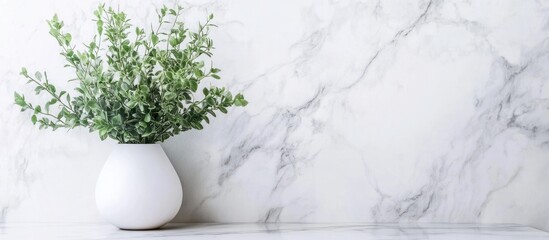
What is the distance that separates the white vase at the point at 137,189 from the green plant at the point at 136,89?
37 millimetres

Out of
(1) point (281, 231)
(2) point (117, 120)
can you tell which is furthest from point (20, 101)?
(1) point (281, 231)

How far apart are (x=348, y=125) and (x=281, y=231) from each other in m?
0.25

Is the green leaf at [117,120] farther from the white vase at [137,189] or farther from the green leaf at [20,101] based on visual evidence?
the green leaf at [20,101]

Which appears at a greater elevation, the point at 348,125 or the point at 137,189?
the point at 348,125

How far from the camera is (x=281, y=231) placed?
1.21 meters

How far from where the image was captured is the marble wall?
4.26 ft

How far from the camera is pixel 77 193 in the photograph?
1345mm

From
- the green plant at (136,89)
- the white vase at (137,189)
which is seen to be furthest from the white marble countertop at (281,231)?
the green plant at (136,89)

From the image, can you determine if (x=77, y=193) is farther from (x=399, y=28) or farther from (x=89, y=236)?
(x=399, y=28)

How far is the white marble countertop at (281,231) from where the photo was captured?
114 cm

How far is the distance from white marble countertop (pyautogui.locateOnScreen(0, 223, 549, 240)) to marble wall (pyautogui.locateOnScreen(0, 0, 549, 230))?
0.05m

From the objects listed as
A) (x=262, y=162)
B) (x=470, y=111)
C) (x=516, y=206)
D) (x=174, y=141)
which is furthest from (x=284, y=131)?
(x=516, y=206)

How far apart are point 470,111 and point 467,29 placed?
0.16m

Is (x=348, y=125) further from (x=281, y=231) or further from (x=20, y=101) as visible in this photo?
(x=20, y=101)
